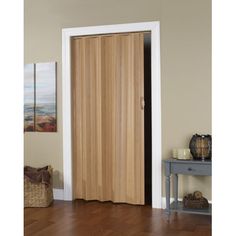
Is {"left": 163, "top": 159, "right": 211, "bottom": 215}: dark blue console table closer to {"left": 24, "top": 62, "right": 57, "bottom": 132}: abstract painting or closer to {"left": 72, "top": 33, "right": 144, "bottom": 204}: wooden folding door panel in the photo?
{"left": 72, "top": 33, "right": 144, "bottom": 204}: wooden folding door panel

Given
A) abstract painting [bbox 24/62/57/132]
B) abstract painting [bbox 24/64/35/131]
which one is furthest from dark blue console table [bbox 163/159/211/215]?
abstract painting [bbox 24/64/35/131]

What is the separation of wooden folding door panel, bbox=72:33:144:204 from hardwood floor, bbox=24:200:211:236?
278 mm

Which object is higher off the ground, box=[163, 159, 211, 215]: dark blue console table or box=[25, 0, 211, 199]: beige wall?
box=[25, 0, 211, 199]: beige wall

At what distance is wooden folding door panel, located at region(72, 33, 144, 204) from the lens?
173 inches

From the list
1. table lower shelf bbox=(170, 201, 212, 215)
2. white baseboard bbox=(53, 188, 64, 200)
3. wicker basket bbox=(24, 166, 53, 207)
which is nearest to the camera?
table lower shelf bbox=(170, 201, 212, 215)

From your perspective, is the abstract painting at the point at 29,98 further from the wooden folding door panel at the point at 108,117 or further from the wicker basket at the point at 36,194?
the wicker basket at the point at 36,194

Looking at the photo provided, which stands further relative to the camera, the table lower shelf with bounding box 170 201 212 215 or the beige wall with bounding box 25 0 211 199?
the beige wall with bounding box 25 0 211 199

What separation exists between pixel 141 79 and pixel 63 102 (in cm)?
104

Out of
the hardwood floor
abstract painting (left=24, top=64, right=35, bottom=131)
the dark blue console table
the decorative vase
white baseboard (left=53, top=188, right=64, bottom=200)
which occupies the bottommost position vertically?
the hardwood floor

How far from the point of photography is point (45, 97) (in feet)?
15.6

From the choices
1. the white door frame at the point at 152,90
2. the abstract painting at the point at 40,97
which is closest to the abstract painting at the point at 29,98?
the abstract painting at the point at 40,97
